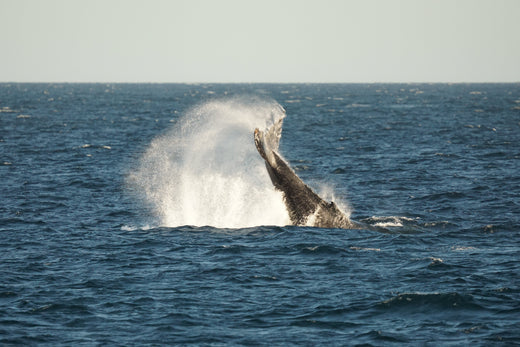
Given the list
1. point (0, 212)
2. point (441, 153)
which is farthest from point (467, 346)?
point (441, 153)

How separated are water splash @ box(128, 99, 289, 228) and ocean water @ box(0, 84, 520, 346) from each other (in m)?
0.12

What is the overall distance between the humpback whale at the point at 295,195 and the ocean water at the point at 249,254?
0.46m

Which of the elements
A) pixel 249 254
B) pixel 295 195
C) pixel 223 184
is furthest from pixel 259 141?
pixel 223 184

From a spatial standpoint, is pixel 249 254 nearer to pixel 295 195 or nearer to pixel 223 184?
pixel 295 195

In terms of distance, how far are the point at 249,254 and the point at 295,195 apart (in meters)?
2.82

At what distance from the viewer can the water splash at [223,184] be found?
24016 mm

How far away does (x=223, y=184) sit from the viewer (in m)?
30.7

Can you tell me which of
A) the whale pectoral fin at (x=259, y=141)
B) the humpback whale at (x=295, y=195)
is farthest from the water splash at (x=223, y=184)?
the whale pectoral fin at (x=259, y=141)

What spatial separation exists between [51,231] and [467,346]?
16027 mm

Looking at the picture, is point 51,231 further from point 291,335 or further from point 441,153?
point 441,153

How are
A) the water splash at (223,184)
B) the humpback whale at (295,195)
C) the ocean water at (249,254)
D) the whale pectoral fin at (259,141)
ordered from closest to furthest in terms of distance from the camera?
the ocean water at (249,254), the whale pectoral fin at (259,141), the humpback whale at (295,195), the water splash at (223,184)

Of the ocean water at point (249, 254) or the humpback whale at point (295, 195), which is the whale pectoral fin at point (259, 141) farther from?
the ocean water at point (249, 254)

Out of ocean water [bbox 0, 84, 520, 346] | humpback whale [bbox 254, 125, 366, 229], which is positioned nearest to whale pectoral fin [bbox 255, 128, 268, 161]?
humpback whale [bbox 254, 125, 366, 229]

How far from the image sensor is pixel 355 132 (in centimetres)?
6881
